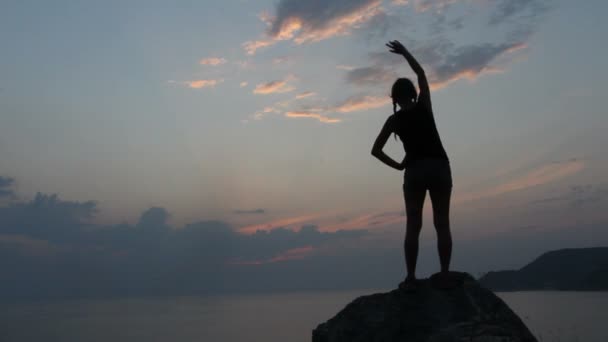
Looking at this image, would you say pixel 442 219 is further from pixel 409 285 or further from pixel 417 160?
pixel 409 285

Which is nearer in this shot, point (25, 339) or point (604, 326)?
point (604, 326)

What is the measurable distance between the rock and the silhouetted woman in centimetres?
24

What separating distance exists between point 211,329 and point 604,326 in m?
90.8

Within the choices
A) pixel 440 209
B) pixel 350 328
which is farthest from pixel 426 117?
pixel 350 328

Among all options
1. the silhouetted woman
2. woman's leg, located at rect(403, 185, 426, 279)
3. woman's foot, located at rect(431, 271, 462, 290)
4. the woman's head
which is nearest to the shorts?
the silhouetted woman

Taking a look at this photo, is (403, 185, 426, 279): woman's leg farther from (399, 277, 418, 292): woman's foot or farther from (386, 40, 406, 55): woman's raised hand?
(386, 40, 406, 55): woman's raised hand

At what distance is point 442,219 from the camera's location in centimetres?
686

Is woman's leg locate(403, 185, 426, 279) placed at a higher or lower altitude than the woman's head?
lower

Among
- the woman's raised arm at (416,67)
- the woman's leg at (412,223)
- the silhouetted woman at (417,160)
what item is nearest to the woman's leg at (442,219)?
the silhouetted woman at (417,160)

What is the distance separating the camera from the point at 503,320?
6160mm

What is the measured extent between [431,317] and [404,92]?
290cm

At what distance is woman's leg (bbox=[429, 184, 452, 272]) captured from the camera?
6824 mm

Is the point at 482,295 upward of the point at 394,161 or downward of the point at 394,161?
downward

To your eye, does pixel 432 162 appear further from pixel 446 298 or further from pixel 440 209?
pixel 446 298
